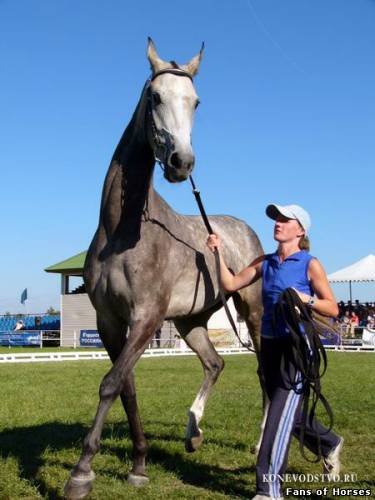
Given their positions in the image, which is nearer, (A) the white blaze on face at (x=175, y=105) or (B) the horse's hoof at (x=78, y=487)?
(B) the horse's hoof at (x=78, y=487)

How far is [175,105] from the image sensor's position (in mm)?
5035

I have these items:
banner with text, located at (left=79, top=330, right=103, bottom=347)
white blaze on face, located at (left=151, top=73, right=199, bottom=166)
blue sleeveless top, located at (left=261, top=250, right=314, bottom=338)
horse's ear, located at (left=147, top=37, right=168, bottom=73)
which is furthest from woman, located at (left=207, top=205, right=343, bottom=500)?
banner with text, located at (left=79, top=330, right=103, bottom=347)

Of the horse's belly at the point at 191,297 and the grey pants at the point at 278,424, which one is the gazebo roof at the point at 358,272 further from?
the grey pants at the point at 278,424

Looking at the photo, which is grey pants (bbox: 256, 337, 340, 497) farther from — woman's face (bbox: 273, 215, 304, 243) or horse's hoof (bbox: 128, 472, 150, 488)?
horse's hoof (bbox: 128, 472, 150, 488)

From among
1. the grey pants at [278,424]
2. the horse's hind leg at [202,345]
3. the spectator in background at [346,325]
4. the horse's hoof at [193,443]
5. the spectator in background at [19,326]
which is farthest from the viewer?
the spectator in background at [19,326]

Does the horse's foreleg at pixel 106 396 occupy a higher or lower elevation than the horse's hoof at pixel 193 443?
higher

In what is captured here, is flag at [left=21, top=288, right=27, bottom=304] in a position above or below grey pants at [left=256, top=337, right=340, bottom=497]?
above

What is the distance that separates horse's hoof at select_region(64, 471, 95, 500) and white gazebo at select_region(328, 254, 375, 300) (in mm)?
31787

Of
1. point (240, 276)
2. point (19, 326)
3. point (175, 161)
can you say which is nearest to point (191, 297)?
point (240, 276)

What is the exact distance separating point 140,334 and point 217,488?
1441 mm

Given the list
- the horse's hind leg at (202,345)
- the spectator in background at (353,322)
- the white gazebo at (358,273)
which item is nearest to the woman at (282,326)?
the horse's hind leg at (202,345)

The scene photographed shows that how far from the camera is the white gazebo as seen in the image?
35.4 m

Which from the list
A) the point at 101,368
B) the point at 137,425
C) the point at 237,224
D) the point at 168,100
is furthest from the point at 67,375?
the point at 168,100

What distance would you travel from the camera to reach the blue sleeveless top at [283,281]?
4770 mm
